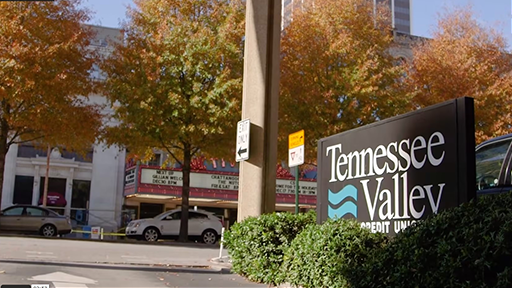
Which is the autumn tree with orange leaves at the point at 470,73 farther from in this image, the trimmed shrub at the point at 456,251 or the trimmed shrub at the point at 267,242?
the trimmed shrub at the point at 456,251

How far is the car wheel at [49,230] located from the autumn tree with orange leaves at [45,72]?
4.00 metres

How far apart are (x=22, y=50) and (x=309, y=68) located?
1159cm

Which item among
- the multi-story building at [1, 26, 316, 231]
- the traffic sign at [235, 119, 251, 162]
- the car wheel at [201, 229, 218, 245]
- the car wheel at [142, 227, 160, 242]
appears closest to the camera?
the traffic sign at [235, 119, 251, 162]

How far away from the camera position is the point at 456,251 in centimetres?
A: 488

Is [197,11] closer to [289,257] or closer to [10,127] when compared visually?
[10,127]

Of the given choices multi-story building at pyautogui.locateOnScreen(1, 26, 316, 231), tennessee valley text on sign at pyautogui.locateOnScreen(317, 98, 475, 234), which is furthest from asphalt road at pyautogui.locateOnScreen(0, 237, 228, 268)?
multi-story building at pyautogui.locateOnScreen(1, 26, 316, 231)

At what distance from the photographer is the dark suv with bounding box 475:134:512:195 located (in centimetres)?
Answer: 748

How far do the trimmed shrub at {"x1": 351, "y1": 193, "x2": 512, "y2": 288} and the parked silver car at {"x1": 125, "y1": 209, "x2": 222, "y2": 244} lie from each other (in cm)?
2121

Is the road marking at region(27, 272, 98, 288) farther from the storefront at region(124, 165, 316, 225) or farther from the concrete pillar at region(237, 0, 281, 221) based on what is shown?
the storefront at region(124, 165, 316, 225)

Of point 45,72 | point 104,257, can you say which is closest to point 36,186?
point 45,72

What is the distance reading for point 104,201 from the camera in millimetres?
38375

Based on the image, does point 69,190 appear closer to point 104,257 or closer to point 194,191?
point 194,191

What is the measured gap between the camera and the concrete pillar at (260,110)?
1154 centimetres

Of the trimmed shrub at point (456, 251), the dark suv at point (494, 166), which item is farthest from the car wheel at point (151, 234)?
the trimmed shrub at point (456, 251)
